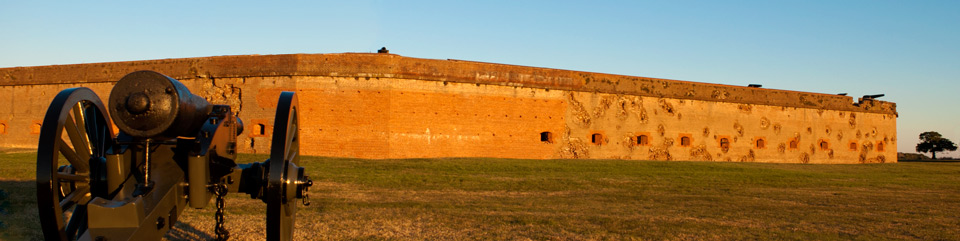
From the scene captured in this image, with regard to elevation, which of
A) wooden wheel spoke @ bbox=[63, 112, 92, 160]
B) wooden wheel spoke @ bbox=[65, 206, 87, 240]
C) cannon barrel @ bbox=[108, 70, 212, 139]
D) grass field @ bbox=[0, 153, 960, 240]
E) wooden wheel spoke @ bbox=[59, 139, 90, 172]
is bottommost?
grass field @ bbox=[0, 153, 960, 240]

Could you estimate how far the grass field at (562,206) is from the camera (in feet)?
18.7

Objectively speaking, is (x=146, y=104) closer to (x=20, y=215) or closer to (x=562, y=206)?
(x=20, y=215)

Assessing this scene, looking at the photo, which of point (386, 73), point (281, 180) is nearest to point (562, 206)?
point (281, 180)

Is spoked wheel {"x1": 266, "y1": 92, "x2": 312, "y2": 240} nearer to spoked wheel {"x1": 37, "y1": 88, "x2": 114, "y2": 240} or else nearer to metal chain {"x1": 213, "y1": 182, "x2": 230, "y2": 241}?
metal chain {"x1": 213, "y1": 182, "x2": 230, "y2": 241}

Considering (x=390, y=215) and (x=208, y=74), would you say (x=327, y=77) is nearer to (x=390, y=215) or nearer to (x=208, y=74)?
(x=208, y=74)

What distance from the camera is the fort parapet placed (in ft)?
53.3

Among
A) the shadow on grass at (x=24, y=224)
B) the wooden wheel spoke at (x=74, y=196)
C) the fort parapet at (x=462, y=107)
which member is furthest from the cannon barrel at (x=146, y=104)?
the fort parapet at (x=462, y=107)

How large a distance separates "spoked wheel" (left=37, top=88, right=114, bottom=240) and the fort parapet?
1194 cm

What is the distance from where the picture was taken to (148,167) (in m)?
3.56

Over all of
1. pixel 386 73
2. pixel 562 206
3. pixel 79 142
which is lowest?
pixel 562 206

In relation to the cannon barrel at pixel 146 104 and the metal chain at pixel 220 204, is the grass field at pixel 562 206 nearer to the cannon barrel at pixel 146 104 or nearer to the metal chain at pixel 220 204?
the metal chain at pixel 220 204

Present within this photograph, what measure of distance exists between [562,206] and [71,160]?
569 cm

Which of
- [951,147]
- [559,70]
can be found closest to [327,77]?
[559,70]

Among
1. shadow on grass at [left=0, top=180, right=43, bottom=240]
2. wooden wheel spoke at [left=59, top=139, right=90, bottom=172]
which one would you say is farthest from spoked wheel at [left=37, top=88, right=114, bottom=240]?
shadow on grass at [left=0, top=180, right=43, bottom=240]
